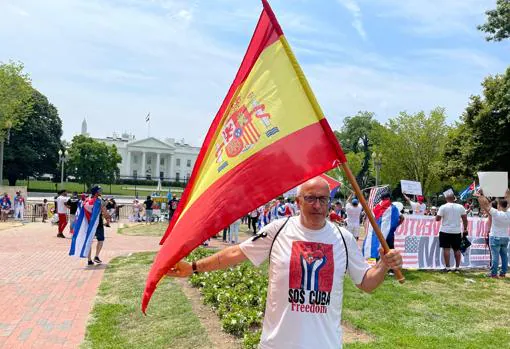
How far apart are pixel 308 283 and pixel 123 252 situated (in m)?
13.1

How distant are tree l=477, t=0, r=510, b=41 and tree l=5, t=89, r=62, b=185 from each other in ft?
185

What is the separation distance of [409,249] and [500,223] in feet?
7.20

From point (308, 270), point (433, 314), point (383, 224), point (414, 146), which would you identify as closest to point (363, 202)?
point (308, 270)

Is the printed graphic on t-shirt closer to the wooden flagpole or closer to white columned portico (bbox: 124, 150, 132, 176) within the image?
the wooden flagpole

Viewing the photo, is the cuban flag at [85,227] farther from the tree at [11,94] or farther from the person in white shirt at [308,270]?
the tree at [11,94]

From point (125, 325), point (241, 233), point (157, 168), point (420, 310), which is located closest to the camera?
point (125, 325)

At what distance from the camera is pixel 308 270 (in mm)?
3150

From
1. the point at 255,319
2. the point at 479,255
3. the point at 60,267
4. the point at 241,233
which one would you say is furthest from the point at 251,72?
the point at 241,233

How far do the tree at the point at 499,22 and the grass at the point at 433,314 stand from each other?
1303cm

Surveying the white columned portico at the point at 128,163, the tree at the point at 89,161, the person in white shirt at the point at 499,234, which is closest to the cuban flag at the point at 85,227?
the person in white shirt at the point at 499,234

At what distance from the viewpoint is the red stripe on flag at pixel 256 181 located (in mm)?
3277

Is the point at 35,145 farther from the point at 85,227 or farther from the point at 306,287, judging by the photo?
the point at 306,287

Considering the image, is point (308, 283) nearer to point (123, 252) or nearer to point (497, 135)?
point (123, 252)

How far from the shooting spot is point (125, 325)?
7.25 metres
